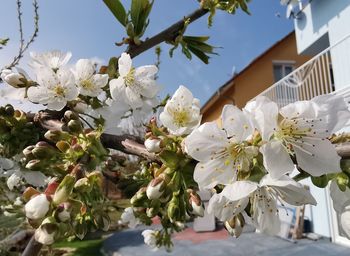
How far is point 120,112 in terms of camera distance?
94 cm

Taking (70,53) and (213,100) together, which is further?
(213,100)

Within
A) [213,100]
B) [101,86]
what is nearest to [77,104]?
[101,86]

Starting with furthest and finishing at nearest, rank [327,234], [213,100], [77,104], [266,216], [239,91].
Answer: [213,100], [239,91], [327,234], [77,104], [266,216]

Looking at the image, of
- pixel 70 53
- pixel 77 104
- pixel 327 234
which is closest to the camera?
pixel 77 104

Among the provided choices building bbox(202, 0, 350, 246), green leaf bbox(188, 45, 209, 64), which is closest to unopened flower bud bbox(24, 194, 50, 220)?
green leaf bbox(188, 45, 209, 64)

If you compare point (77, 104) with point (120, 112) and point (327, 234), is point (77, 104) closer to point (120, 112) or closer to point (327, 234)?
point (120, 112)

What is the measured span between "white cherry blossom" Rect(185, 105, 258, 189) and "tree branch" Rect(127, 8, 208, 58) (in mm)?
610

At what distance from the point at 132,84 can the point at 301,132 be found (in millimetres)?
497

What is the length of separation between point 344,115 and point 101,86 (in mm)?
592

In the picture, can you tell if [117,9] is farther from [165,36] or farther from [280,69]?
[280,69]

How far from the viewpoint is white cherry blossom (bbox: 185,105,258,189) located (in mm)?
554

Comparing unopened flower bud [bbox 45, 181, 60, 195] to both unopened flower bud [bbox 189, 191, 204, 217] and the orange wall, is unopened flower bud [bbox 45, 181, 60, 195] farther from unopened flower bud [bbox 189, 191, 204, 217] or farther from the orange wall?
the orange wall

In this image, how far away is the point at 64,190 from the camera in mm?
585

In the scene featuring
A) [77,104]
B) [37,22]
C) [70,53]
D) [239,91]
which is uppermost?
[239,91]
